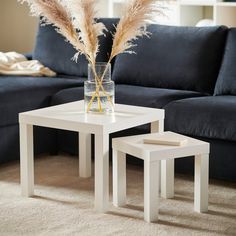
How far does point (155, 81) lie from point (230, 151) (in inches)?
37.2

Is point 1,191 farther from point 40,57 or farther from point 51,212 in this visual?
point 40,57

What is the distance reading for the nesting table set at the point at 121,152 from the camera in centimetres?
311

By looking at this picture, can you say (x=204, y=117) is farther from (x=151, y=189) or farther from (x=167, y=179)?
(x=151, y=189)

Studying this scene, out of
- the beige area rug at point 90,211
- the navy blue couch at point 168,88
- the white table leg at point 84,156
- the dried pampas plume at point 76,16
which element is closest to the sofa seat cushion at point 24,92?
the navy blue couch at point 168,88

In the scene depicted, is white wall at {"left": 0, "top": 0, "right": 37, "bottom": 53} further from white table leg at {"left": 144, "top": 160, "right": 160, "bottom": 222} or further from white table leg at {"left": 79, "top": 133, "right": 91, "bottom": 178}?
white table leg at {"left": 144, "top": 160, "right": 160, "bottom": 222}

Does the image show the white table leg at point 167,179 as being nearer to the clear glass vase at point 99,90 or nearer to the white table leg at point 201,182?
the white table leg at point 201,182

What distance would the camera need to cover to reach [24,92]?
4180 mm

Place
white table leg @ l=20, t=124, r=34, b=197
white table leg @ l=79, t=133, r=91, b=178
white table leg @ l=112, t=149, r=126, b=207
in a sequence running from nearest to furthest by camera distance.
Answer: white table leg @ l=112, t=149, r=126, b=207 → white table leg @ l=20, t=124, r=34, b=197 → white table leg @ l=79, t=133, r=91, b=178

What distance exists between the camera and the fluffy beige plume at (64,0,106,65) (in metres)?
3.34

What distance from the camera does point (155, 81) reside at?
4.41 metres

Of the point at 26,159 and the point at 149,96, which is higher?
the point at 149,96

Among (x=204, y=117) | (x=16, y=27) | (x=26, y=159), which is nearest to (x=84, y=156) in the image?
(x=26, y=159)

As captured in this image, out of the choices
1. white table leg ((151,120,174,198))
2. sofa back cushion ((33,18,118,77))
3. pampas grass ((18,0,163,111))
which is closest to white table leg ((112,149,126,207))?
white table leg ((151,120,174,198))

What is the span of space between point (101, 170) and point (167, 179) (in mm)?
427
